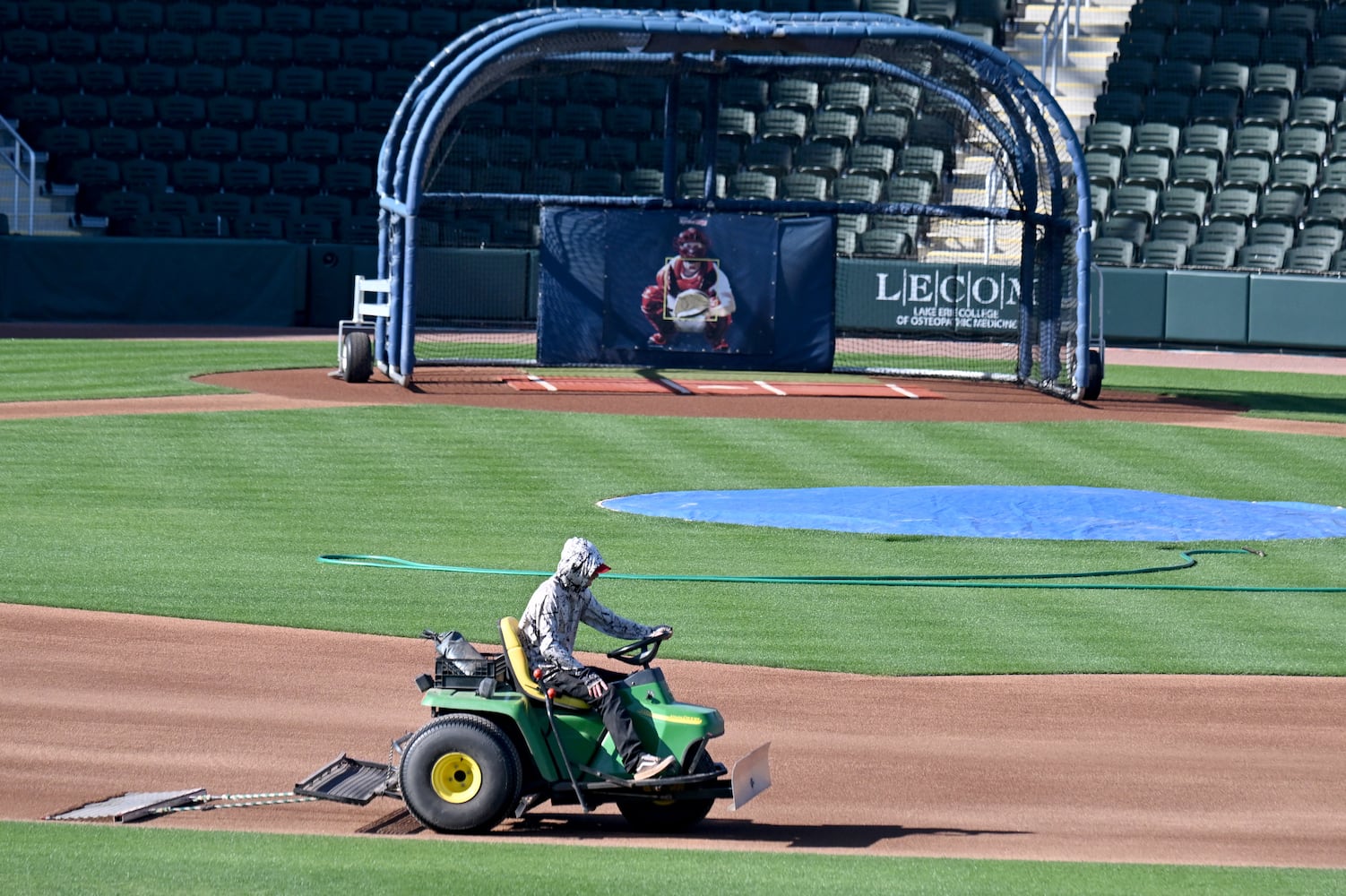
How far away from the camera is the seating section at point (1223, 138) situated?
115ft

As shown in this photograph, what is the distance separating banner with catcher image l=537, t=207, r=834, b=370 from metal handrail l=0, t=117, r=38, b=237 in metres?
13.2

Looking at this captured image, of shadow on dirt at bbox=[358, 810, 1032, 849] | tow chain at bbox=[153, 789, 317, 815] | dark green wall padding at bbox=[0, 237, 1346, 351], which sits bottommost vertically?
shadow on dirt at bbox=[358, 810, 1032, 849]

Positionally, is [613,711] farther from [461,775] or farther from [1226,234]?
[1226,234]

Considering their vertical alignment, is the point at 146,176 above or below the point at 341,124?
below

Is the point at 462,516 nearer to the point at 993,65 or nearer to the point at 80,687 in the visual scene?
the point at 80,687

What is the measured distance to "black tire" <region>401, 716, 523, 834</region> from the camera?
8523 millimetres

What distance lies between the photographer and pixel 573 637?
8.99m

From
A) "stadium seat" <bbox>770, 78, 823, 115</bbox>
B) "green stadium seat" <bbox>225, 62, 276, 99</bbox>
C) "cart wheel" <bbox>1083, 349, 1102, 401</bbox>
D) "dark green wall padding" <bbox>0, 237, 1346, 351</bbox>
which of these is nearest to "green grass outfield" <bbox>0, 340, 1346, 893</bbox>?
"cart wheel" <bbox>1083, 349, 1102, 401</bbox>

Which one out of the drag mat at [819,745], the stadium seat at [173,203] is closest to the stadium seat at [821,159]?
the stadium seat at [173,203]

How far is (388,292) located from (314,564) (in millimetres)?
10884

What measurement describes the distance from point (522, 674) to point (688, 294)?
18553 millimetres

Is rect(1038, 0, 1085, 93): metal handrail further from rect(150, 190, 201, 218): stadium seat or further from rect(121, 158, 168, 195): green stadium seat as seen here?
rect(121, 158, 168, 195): green stadium seat

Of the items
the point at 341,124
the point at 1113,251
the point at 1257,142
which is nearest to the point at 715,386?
the point at 1113,251

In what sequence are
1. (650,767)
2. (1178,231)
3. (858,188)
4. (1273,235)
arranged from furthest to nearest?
1. (858,188)
2. (1178,231)
3. (1273,235)
4. (650,767)
